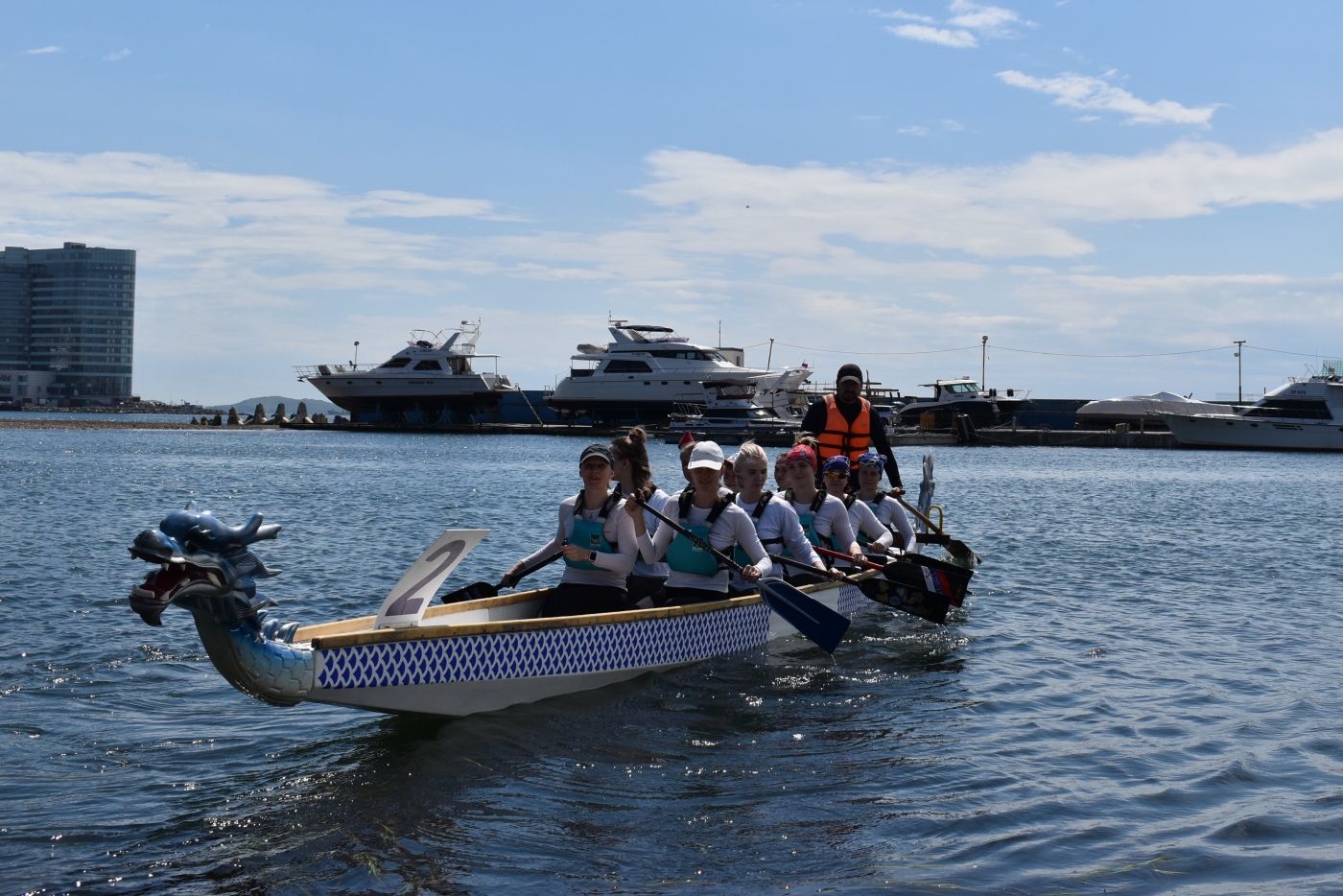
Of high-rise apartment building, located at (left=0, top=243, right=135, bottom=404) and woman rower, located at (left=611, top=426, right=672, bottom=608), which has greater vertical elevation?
high-rise apartment building, located at (left=0, top=243, right=135, bottom=404)

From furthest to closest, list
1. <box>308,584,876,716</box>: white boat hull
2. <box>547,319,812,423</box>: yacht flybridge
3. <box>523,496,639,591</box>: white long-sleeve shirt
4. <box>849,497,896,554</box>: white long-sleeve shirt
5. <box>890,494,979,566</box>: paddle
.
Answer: <box>547,319,812,423</box>: yacht flybridge < <box>890,494,979,566</box>: paddle < <box>849,497,896,554</box>: white long-sleeve shirt < <box>523,496,639,591</box>: white long-sleeve shirt < <box>308,584,876,716</box>: white boat hull

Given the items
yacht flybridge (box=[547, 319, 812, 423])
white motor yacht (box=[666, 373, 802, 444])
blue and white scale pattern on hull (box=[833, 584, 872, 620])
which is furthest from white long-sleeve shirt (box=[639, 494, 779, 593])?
yacht flybridge (box=[547, 319, 812, 423])

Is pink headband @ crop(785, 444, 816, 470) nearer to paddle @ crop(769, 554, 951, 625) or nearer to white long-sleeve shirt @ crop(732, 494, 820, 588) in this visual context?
white long-sleeve shirt @ crop(732, 494, 820, 588)

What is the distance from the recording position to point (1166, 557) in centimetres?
1994

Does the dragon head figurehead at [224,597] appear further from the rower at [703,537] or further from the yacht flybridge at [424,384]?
the yacht flybridge at [424,384]

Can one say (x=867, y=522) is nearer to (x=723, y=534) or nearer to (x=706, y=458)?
(x=723, y=534)

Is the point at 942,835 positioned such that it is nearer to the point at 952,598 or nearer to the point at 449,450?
the point at 952,598

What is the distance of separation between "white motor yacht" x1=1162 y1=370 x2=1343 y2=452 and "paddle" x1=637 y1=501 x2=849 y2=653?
6369 centimetres

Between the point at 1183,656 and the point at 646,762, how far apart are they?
6570 mm

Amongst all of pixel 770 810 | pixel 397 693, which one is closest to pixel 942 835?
pixel 770 810

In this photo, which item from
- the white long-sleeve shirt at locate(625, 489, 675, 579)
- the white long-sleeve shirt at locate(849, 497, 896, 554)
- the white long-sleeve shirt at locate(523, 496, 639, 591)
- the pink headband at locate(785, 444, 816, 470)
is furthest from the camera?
the white long-sleeve shirt at locate(849, 497, 896, 554)

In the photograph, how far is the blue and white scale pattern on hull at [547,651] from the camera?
6621 millimetres

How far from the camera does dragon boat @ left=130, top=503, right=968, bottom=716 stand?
19.2 ft

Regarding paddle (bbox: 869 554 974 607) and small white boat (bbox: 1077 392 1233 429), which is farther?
small white boat (bbox: 1077 392 1233 429)
